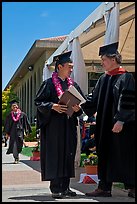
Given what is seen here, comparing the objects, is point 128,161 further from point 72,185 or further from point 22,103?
point 22,103

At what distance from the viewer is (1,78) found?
5.62m

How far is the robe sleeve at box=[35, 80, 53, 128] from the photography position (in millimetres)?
6185

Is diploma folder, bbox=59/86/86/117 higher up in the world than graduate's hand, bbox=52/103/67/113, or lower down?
higher up

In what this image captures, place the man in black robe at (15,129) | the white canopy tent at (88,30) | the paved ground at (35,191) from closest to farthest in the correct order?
the paved ground at (35,191), the white canopy tent at (88,30), the man in black robe at (15,129)

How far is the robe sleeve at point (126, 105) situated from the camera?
5.70 metres

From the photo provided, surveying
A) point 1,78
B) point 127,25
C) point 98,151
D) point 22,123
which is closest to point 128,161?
point 98,151

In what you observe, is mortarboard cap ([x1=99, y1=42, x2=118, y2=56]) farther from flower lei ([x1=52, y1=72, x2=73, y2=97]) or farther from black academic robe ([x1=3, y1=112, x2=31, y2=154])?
black academic robe ([x1=3, y1=112, x2=31, y2=154])

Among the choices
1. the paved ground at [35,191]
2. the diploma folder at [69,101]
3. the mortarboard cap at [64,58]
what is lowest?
the paved ground at [35,191]

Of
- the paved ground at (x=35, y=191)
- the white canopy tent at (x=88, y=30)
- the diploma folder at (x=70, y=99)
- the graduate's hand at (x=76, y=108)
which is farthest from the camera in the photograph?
the white canopy tent at (x=88, y=30)

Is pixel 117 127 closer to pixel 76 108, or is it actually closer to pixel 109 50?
pixel 76 108

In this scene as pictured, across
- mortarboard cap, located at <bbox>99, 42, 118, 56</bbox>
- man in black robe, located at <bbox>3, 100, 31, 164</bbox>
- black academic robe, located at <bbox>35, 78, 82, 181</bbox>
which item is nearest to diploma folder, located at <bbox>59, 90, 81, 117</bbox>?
black academic robe, located at <bbox>35, 78, 82, 181</bbox>

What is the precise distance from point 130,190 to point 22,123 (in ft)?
29.8

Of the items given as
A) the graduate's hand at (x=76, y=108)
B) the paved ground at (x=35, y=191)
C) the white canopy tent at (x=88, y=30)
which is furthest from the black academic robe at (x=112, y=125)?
the white canopy tent at (x=88, y=30)

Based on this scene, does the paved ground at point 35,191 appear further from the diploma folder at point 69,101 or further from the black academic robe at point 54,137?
the diploma folder at point 69,101
